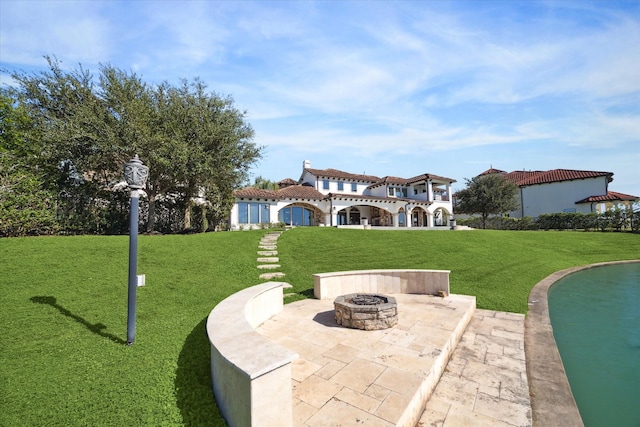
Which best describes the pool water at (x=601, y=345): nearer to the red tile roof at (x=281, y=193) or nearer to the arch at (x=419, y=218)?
the red tile roof at (x=281, y=193)

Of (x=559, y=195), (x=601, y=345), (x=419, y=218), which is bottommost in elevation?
(x=601, y=345)

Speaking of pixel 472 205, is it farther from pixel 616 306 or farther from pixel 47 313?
pixel 47 313

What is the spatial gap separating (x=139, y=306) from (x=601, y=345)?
10.2m

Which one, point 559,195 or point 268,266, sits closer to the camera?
point 268,266

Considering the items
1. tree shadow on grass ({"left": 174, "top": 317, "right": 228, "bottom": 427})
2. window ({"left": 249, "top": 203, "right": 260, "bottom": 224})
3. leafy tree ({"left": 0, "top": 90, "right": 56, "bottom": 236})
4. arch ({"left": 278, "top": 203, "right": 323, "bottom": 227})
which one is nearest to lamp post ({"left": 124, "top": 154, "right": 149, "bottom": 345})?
tree shadow on grass ({"left": 174, "top": 317, "right": 228, "bottom": 427})

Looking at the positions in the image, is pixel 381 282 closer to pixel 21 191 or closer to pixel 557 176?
pixel 21 191

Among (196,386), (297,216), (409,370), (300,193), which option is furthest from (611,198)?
(196,386)

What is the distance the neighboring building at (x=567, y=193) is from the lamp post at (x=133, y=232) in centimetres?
4529

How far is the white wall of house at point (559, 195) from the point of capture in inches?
1316

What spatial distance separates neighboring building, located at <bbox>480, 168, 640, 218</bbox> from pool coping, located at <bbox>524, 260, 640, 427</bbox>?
36924 mm

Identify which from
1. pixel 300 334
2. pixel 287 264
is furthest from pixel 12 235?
pixel 300 334

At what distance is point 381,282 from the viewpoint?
346 inches

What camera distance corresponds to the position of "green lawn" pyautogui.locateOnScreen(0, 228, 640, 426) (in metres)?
3.04

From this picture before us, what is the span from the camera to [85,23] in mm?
7914
